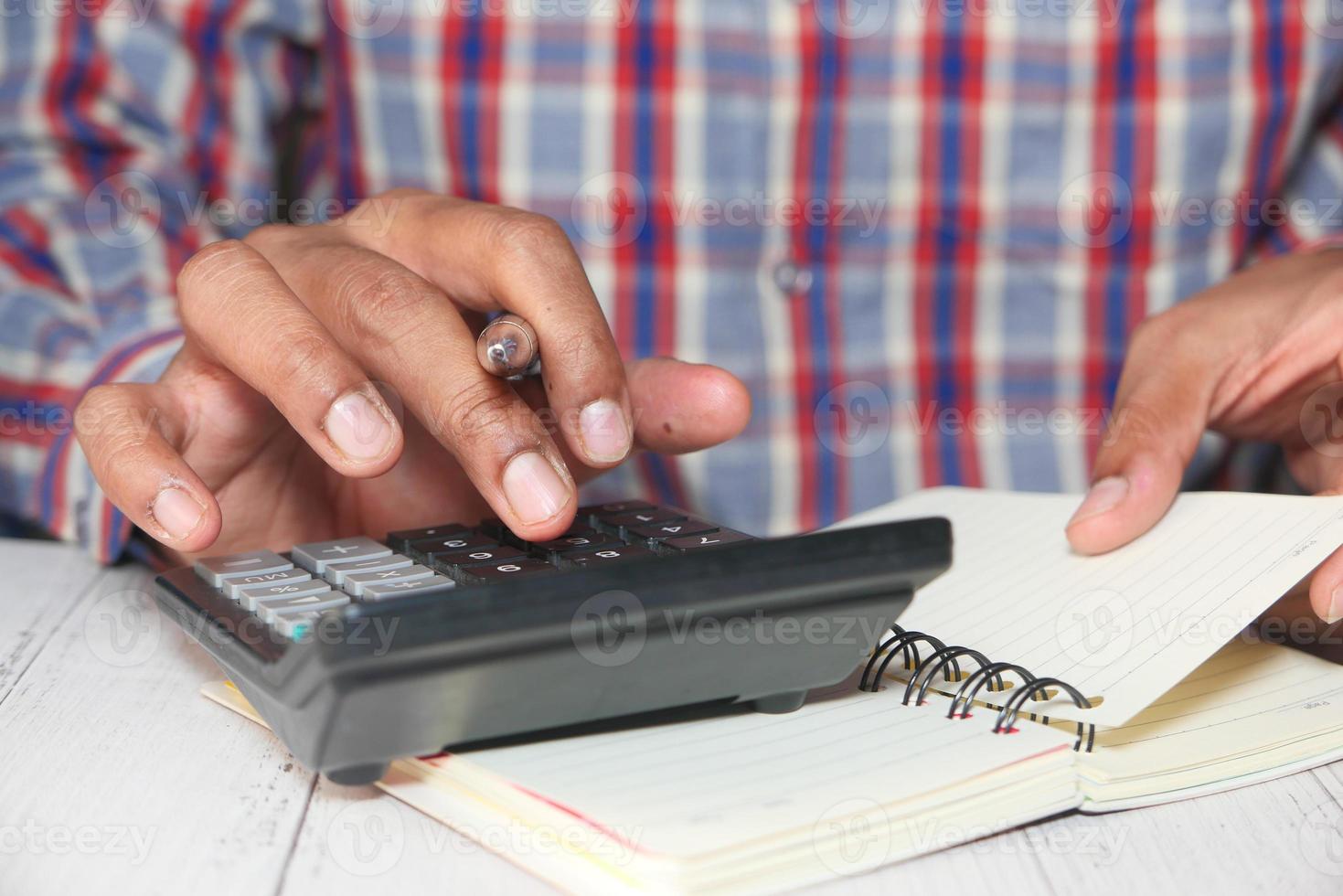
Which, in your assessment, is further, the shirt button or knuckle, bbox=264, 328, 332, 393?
the shirt button

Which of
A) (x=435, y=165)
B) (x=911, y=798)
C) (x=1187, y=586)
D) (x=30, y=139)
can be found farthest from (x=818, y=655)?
(x=30, y=139)

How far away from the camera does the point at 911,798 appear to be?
39 cm

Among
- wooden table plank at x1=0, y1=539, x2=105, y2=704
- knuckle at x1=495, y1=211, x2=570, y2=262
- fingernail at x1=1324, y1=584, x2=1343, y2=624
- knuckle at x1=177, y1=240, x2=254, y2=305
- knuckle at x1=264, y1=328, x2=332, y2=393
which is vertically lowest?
wooden table plank at x1=0, y1=539, x2=105, y2=704

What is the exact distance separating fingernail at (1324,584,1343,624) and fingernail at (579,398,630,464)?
1.04 ft

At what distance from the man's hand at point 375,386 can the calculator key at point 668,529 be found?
0.12ft

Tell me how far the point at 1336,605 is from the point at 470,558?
1.24 feet

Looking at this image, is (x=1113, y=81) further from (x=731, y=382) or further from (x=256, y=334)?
(x=256, y=334)

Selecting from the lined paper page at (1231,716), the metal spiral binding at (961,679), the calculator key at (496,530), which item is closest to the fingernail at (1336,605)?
the lined paper page at (1231,716)

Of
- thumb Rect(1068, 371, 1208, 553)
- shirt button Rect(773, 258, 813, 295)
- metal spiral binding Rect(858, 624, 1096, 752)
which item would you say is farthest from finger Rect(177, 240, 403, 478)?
shirt button Rect(773, 258, 813, 295)

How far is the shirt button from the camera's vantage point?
37.4 inches

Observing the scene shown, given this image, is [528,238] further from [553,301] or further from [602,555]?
[602,555]

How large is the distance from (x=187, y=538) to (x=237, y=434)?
14 centimetres

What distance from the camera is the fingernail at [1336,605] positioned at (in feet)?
1.73

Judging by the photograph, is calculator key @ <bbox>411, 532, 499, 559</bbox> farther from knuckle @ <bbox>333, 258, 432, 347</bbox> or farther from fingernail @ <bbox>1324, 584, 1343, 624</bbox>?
fingernail @ <bbox>1324, 584, 1343, 624</bbox>
